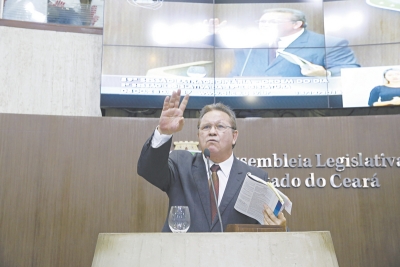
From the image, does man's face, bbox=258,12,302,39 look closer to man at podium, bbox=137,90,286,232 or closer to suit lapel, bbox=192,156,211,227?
man at podium, bbox=137,90,286,232

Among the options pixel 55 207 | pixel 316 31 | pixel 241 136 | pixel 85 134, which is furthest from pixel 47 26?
pixel 316 31

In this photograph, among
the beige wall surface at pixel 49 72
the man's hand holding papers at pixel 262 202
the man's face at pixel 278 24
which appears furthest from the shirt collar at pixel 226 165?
the man's face at pixel 278 24

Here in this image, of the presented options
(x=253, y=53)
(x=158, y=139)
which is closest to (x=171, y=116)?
(x=158, y=139)

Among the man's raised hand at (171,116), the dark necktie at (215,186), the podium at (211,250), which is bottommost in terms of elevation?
the podium at (211,250)

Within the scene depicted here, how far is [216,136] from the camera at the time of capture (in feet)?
7.79

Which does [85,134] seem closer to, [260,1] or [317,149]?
[317,149]

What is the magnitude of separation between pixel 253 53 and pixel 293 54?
1.55 ft

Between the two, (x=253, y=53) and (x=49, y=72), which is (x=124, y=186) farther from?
(x=253, y=53)

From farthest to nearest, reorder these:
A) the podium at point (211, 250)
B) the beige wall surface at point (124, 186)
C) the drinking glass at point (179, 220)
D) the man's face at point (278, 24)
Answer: the man's face at point (278, 24), the beige wall surface at point (124, 186), the drinking glass at point (179, 220), the podium at point (211, 250)

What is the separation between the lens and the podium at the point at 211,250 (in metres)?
1.34

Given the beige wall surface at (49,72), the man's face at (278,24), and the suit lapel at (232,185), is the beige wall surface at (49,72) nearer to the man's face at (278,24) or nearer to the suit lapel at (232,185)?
the man's face at (278,24)

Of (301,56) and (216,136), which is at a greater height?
(301,56)

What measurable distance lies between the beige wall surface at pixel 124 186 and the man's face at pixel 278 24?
1.51 meters

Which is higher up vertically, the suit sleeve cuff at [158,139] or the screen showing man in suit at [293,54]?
the screen showing man in suit at [293,54]
